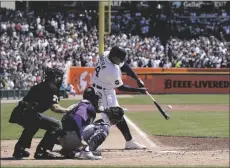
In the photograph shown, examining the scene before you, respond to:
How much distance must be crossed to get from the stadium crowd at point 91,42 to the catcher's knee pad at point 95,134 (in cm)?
2378

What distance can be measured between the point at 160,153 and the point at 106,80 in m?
1.56

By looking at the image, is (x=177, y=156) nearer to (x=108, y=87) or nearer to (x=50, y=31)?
(x=108, y=87)

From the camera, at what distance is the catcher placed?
924 centimetres

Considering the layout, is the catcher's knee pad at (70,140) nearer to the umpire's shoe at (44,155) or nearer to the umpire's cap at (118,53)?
the umpire's shoe at (44,155)

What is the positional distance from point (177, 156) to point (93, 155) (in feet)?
4.94

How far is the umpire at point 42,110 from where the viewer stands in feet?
29.9

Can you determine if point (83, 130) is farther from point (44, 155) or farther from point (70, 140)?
point (44, 155)

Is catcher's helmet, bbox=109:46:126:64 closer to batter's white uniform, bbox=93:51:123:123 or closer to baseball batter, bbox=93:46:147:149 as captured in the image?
baseball batter, bbox=93:46:147:149

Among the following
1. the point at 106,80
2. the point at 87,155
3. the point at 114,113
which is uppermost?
the point at 106,80

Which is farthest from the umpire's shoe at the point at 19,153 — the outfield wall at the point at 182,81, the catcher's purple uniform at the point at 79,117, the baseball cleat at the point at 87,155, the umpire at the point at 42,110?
the outfield wall at the point at 182,81

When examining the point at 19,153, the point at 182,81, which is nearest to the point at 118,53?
the point at 19,153

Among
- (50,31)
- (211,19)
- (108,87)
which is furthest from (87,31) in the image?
(108,87)

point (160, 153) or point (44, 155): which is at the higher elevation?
point (44, 155)

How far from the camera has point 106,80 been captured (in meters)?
10.6
